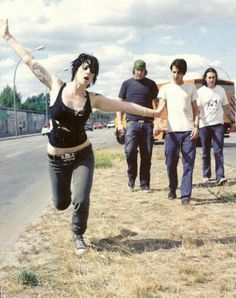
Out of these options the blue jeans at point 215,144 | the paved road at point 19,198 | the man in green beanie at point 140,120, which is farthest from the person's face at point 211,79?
the paved road at point 19,198

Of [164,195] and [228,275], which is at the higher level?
[228,275]

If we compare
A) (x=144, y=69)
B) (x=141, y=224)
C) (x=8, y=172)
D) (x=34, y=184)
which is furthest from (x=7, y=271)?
(x=8, y=172)

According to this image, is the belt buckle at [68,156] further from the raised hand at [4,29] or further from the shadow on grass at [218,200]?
the shadow on grass at [218,200]

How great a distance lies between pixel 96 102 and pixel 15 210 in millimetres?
3471

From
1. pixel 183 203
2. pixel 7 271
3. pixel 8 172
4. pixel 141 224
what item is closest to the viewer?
pixel 7 271

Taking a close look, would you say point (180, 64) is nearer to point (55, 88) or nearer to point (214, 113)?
point (214, 113)

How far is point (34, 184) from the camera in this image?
11289 millimetres

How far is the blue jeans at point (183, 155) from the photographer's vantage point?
7414 millimetres

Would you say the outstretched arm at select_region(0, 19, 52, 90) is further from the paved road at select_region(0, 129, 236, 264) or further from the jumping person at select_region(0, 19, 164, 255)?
the paved road at select_region(0, 129, 236, 264)

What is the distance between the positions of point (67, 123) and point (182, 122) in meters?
3.00

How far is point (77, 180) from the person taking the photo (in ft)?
16.5

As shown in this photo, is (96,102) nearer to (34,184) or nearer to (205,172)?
(205,172)

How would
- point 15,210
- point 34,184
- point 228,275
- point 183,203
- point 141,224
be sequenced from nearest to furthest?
1. point 228,275
2. point 141,224
3. point 183,203
4. point 15,210
5. point 34,184

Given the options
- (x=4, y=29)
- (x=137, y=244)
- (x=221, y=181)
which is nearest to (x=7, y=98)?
(x=221, y=181)
